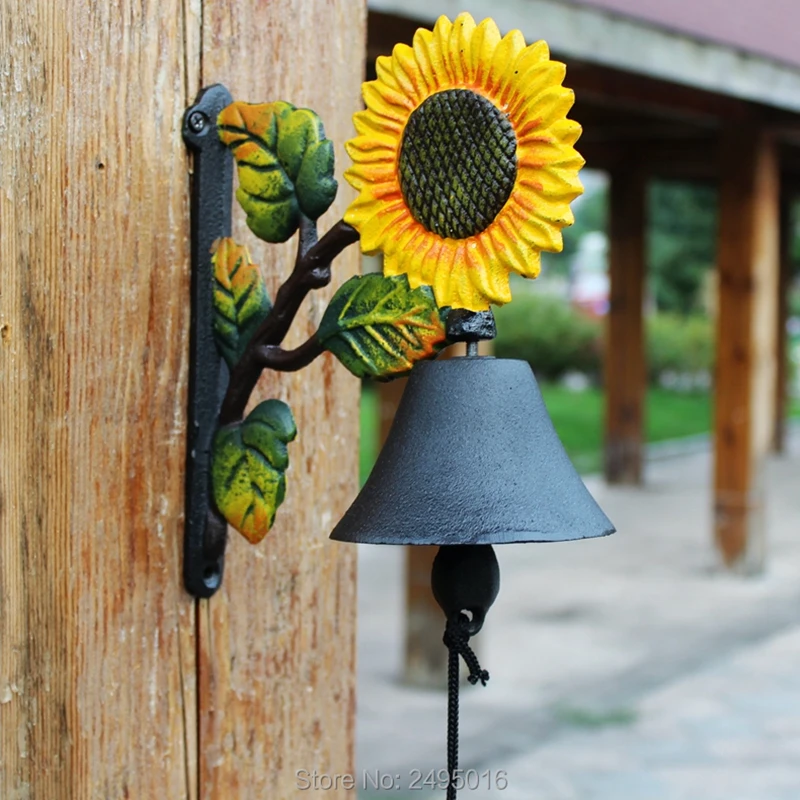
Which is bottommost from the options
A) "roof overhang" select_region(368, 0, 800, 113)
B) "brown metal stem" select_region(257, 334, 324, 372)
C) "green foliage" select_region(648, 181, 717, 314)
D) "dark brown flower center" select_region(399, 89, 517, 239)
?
"brown metal stem" select_region(257, 334, 324, 372)

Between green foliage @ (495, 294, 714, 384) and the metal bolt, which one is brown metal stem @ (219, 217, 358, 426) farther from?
green foliage @ (495, 294, 714, 384)

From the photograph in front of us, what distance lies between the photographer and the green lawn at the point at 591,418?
12.0 meters

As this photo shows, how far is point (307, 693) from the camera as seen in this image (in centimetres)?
128

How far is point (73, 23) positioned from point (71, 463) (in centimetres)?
38

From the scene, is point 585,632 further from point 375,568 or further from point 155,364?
point 155,364

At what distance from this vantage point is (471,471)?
949mm

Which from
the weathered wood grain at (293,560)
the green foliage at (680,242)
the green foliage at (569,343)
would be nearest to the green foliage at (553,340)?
the green foliage at (569,343)

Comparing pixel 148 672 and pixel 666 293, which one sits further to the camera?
pixel 666 293

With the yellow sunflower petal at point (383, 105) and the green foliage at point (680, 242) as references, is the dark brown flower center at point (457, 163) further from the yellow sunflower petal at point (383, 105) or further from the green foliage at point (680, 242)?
the green foliage at point (680, 242)

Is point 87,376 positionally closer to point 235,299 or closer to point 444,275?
point 235,299

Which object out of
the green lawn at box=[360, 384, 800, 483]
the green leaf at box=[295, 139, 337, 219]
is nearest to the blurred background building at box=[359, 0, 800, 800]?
the green lawn at box=[360, 384, 800, 483]

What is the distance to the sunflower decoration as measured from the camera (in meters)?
0.86

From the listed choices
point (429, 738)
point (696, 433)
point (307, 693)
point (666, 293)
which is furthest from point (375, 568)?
point (666, 293)

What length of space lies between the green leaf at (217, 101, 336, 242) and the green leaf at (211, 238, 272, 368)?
48 mm
